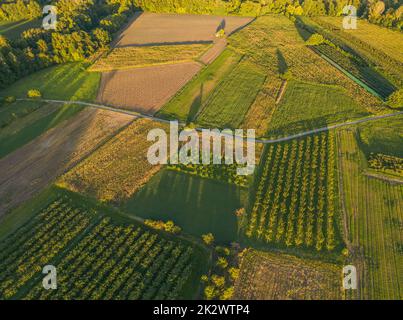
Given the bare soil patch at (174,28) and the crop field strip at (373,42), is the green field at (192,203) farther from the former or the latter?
the bare soil patch at (174,28)

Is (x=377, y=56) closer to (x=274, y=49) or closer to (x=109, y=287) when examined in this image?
(x=274, y=49)

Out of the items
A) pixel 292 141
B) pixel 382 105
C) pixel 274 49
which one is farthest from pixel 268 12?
pixel 292 141

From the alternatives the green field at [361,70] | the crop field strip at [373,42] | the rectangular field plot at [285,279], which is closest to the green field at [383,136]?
the green field at [361,70]

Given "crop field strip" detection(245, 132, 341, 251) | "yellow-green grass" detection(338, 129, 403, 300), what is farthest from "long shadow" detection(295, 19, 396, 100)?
"yellow-green grass" detection(338, 129, 403, 300)

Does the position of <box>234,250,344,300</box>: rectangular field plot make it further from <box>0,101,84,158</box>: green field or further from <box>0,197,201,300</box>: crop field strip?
<box>0,101,84,158</box>: green field

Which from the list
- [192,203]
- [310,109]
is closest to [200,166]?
[192,203]
